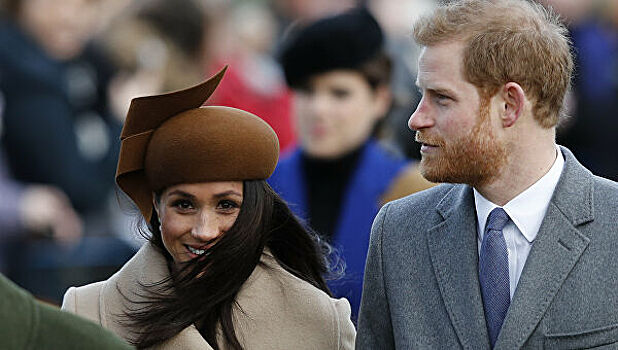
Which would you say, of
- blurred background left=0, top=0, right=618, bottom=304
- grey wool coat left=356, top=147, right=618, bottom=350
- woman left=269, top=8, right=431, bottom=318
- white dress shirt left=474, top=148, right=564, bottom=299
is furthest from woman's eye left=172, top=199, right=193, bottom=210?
blurred background left=0, top=0, right=618, bottom=304

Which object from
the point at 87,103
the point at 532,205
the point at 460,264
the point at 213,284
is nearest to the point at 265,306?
the point at 213,284

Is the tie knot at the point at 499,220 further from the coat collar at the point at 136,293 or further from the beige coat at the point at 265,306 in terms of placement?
the coat collar at the point at 136,293

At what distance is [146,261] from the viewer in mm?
4172

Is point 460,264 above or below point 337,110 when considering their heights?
above

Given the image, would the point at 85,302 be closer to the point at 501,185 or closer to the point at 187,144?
the point at 187,144

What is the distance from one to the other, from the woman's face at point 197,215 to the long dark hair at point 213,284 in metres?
0.03

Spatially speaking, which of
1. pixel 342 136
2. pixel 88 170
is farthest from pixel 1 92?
pixel 342 136

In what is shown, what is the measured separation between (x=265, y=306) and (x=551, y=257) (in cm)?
98

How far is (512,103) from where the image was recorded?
3.69m

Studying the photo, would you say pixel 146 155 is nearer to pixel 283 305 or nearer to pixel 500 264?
pixel 283 305

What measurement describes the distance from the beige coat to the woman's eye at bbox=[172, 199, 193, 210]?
19cm

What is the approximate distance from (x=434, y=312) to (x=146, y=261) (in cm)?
96

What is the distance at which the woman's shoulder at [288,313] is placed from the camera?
4.11m

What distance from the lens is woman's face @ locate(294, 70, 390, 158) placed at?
6.22 meters
